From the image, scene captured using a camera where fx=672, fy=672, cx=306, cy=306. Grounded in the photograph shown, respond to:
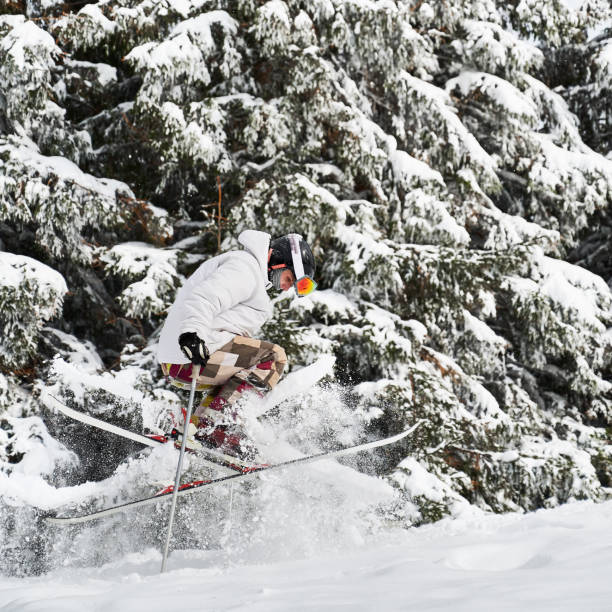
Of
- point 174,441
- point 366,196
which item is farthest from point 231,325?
point 366,196

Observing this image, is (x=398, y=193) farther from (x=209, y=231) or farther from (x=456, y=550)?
(x=456, y=550)

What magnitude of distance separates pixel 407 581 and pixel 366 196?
6048 mm

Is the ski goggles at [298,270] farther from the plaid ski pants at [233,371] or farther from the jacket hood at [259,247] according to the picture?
the plaid ski pants at [233,371]

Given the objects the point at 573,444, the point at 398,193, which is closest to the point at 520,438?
the point at 573,444

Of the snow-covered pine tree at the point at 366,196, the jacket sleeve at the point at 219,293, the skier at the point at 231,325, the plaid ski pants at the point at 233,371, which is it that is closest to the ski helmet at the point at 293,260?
the skier at the point at 231,325

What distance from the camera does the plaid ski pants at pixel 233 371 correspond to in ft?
15.2

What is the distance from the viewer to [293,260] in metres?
4.62

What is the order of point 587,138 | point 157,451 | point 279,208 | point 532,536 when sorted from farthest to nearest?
point 587,138, point 279,208, point 157,451, point 532,536

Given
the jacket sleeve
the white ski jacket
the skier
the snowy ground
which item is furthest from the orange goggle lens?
the snowy ground

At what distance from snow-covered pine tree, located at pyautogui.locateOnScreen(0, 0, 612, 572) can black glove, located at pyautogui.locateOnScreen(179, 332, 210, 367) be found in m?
1.92

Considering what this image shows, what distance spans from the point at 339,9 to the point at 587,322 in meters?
4.50

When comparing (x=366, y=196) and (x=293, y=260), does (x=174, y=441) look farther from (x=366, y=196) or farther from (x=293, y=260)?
(x=366, y=196)

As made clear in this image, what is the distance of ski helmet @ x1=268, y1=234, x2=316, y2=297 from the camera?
182 inches

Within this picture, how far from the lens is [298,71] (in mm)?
7406
